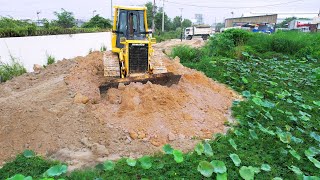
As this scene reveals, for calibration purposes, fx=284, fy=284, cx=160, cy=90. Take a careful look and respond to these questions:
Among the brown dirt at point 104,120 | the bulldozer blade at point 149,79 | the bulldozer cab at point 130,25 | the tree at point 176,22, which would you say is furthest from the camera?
the tree at point 176,22

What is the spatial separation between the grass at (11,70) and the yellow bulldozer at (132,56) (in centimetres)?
339

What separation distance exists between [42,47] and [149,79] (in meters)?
5.91

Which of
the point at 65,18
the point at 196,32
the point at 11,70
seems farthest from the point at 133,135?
the point at 196,32

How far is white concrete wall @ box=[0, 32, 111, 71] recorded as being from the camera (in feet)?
29.5

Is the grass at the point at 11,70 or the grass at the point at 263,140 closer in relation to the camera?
the grass at the point at 263,140

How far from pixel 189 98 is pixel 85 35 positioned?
9526mm

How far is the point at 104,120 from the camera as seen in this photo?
15.9ft

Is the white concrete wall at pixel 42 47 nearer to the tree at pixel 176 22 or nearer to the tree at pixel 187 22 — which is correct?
the tree at pixel 176 22

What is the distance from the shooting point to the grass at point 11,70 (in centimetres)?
842

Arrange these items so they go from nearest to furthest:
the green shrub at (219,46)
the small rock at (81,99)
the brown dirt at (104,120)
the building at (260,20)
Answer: the brown dirt at (104,120) → the small rock at (81,99) → the green shrub at (219,46) → the building at (260,20)

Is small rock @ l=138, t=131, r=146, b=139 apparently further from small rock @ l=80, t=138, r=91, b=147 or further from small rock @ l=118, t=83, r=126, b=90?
small rock @ l=118, t=83, r=126, b=90

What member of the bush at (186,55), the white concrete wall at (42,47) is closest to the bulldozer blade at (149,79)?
the white concrete wall at (42,47)

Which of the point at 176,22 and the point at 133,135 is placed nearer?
the point at 133,135

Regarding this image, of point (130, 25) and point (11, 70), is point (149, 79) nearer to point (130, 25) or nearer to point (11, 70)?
point (130, 25)
